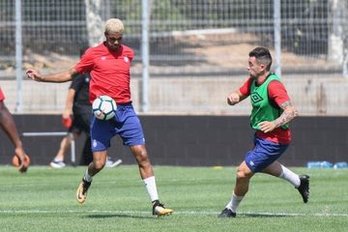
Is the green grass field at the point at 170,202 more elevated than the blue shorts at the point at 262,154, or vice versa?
the blue shorts at the point at 262,154

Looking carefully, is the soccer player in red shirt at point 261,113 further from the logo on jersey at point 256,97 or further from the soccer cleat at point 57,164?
the soccer cleat at point 57,164

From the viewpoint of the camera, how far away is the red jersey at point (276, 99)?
506 inches

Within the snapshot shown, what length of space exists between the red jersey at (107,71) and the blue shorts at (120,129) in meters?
0.14

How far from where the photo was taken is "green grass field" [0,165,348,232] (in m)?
12.1

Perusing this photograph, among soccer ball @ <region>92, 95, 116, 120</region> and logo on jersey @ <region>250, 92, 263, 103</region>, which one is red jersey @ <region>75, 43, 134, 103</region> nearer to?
soccer ball @ <region>92, 95, 116, 120</region>

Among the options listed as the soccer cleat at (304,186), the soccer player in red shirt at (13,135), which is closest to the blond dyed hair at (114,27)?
the soccer player in red shirt at (13,135)

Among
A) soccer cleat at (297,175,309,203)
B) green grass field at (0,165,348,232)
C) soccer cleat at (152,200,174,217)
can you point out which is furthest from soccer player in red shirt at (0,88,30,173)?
soccer cleat at (297,175,309,203)

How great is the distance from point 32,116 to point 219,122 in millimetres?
3543

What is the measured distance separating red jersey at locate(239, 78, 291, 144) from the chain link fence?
9305mm

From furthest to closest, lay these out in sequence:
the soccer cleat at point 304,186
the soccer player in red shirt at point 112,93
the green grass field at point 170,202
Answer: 1. the soccer cleat at point 304,186
2. the soccer player in red shirt at point 112,93
3. the green grass field at point 170,202

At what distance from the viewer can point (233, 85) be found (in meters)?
23.6

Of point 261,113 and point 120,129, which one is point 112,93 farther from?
point 261,113

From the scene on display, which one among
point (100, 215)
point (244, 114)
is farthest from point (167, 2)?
point (100, 215)

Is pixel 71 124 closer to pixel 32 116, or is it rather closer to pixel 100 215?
pixel 32 116
